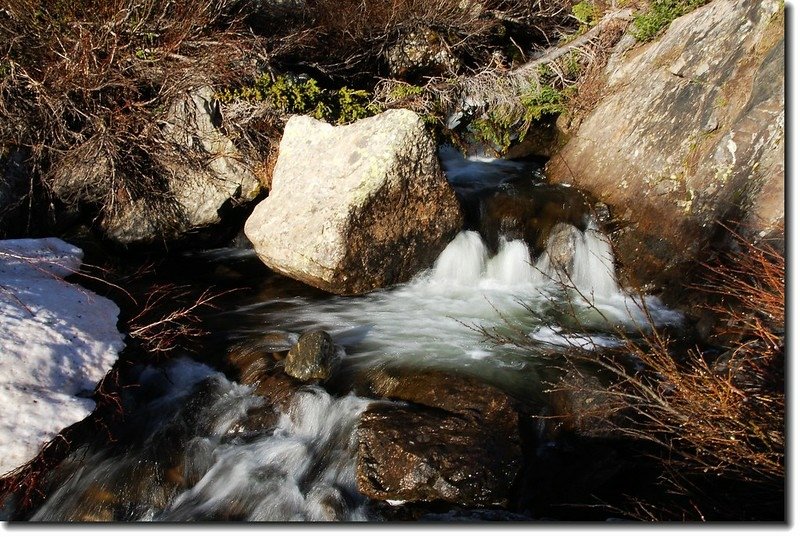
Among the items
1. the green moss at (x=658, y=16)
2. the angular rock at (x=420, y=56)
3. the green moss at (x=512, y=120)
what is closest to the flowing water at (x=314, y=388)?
the green moss at (x=512, y=120)

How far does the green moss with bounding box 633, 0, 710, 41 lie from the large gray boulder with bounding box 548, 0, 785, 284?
0.22 metres

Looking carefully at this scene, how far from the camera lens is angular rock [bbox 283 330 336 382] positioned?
4.41 metres

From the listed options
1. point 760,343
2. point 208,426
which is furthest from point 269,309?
point 760,343

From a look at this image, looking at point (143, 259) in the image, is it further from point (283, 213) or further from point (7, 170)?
point (283, 213)

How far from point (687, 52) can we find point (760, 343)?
4.61m

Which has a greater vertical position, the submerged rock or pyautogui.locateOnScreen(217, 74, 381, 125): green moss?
pyautogui.locateOnScreen(217, 74, 381, 125): green moss

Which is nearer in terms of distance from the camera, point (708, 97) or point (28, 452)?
point (28, 452)

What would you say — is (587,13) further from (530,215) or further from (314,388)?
(314,388)

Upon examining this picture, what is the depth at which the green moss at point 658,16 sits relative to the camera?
7004 mm

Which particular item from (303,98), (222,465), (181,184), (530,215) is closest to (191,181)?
(181,184)

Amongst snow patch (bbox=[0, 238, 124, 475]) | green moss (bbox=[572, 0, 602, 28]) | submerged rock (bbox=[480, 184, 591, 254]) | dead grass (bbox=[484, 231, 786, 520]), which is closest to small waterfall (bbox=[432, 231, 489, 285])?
submerged rock (bbox=[480, 184, 591, 254])

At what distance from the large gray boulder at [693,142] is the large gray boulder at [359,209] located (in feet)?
7.23

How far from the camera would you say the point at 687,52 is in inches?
252

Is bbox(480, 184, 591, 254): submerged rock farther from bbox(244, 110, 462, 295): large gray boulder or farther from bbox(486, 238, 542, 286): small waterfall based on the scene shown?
bbox(244, 110, 462, 295): large gray boulder
